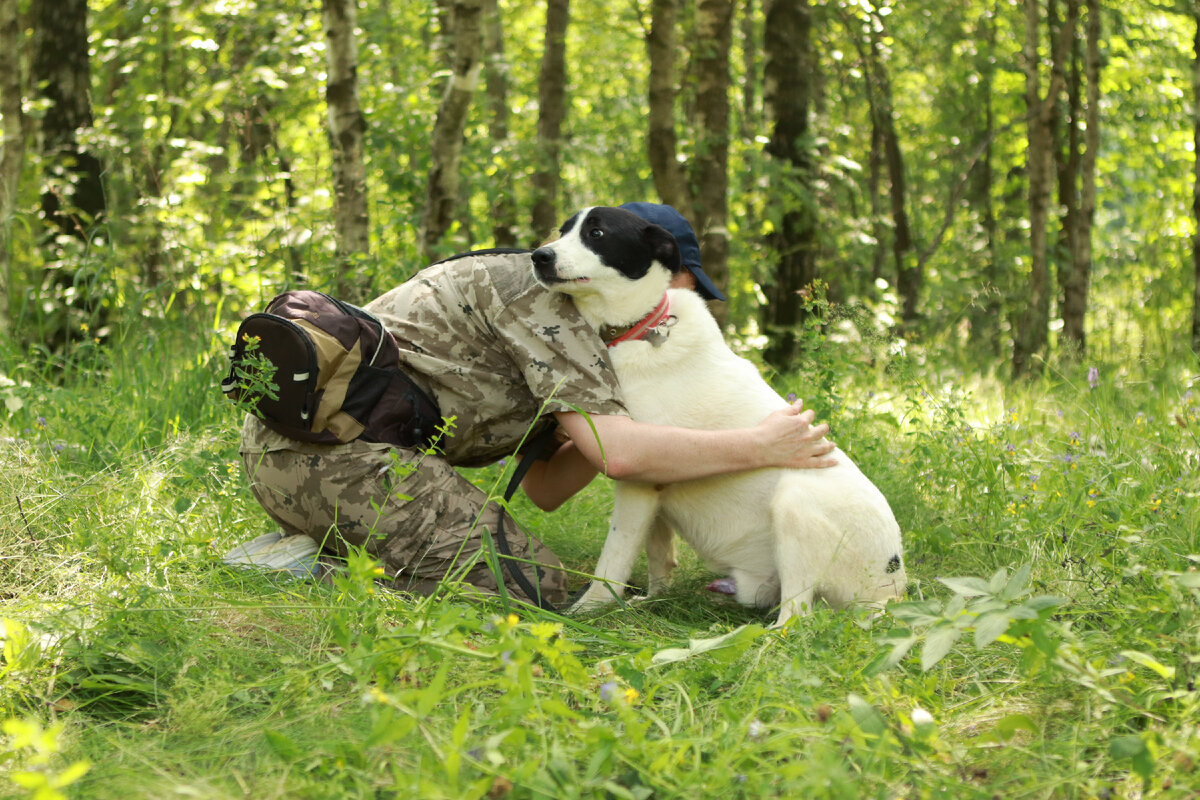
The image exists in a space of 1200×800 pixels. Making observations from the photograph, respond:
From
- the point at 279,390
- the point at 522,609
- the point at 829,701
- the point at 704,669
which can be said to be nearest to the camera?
the point at 829,701

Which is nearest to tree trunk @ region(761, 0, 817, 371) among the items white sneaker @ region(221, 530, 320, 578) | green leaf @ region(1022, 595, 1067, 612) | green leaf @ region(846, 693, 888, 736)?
white sneaker @ region(221, 530, 320, 578)

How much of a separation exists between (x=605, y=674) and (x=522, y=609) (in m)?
0.47

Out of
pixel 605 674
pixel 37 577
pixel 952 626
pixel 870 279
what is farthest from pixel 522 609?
pixel 870 279

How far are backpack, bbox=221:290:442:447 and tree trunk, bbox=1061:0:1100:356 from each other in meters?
5.79

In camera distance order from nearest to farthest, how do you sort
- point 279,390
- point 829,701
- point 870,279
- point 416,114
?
1. point 829,701
2. point 279,390
3. point 416,114
4. point 870,279

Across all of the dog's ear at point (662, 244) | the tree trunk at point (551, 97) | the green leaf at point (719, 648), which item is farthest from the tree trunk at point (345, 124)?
the green leaf at point (719, 648)

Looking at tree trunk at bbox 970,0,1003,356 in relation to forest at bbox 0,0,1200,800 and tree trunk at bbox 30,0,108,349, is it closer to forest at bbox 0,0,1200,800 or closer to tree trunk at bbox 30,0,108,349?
forest at bbox 0,0,1200,800

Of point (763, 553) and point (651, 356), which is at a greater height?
point (651, 356)

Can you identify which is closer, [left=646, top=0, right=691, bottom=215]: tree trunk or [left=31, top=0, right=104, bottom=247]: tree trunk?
[left=646, top=0, right=691, bottom=215]: tree trunk

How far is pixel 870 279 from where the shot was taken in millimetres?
9172

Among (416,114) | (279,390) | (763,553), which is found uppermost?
(416,114)

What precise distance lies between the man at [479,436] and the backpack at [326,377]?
7 centimetres

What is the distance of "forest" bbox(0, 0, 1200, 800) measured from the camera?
165 cm

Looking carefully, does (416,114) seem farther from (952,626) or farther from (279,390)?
(952,626)
